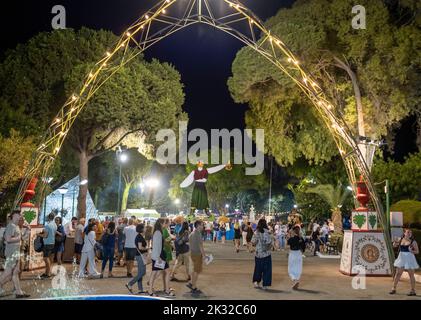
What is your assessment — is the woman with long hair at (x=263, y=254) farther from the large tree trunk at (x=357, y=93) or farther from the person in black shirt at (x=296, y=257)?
the large tree trunk at (x=357, y=93)

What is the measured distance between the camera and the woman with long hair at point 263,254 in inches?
503

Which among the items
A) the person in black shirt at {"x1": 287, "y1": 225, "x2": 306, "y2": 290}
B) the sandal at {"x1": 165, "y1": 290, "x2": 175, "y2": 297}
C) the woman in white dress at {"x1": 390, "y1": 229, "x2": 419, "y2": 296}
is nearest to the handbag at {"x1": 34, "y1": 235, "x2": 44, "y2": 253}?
the sandal at {"x1": 165, "y1": 290, "x2": 175, "y2": 297}

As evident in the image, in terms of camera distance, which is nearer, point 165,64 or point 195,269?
point 195,269

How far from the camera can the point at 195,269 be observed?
473 inches

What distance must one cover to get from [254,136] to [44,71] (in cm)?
1415

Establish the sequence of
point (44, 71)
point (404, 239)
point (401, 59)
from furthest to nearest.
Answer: point (44, 71), point (401, 59), point (404, 239)

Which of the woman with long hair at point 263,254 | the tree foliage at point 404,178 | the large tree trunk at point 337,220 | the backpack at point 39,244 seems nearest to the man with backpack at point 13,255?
the backpack at point 39,244

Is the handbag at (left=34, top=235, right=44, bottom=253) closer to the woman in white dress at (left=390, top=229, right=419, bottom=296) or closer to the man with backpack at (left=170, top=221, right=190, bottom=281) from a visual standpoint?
the man with backpack at (left=170, top=221, right=190, bottom=281)

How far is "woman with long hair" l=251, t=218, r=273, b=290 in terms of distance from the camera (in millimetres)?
12773

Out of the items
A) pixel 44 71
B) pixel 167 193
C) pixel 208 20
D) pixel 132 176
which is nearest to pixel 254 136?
pixel 44 71

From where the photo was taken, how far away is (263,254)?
12906mm

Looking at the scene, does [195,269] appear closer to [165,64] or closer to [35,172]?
[35,172]
